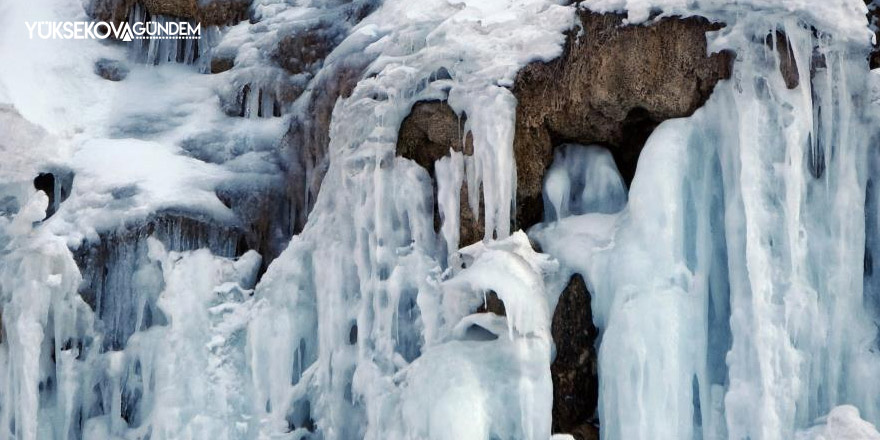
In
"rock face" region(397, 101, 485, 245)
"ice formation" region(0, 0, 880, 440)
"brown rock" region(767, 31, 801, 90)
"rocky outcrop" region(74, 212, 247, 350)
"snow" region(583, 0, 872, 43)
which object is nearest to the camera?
"snow" region(583, 0, 872, 43)

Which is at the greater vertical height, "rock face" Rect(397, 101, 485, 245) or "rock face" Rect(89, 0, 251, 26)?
"rock face" Rect(89, 0, 251, 26)

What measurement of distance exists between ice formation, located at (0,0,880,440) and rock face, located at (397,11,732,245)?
0.11 metres

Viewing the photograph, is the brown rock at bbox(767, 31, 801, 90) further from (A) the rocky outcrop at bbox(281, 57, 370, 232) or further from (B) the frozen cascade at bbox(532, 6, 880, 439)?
(A) the rocky outcrop at bbox(281, 57, 370, 232)

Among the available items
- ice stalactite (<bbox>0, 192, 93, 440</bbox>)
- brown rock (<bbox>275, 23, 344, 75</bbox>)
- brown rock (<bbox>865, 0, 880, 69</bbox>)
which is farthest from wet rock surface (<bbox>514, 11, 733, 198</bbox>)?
ice stalactite (<bbox>0, 192, 93, 440</bbox>)

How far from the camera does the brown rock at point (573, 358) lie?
696 centimetres

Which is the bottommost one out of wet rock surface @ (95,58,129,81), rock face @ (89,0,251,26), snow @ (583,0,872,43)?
snow @ (583,0,872,43)

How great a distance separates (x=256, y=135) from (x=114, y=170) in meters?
1.36

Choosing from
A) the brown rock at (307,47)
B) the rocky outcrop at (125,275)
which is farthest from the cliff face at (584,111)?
the brown rock at (307,47)

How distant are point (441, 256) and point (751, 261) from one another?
7.54 ft

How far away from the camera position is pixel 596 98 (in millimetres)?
6879

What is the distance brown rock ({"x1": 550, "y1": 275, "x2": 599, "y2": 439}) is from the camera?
6.96 m

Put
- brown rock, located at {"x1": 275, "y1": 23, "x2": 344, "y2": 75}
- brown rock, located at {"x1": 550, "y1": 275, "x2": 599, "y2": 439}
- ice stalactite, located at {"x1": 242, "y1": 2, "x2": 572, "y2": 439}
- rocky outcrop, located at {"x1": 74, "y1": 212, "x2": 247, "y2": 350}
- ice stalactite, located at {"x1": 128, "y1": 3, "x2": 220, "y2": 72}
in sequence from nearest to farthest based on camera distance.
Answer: ice stalactite, located at {"x1": 242, "y1": 2, "x2": 572, "y2": 439}
brown rock, located at {"x1": 550, "y1": 275, "x2": 599, "y2": 439}
rocky outcrop, located at {"x1": 74, "y1": 212, "x2": 247, "y2": 350}
brown rock, located at {"x1": 275, "y1": 23, "x2": 344, "y2": 75}
ice stalactite, located at {"x1": 128, "y1": 3, "x2": 220, "y2": 72}

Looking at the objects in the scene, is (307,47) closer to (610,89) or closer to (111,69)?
(111,69)

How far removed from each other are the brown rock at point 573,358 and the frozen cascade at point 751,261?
379 mm
